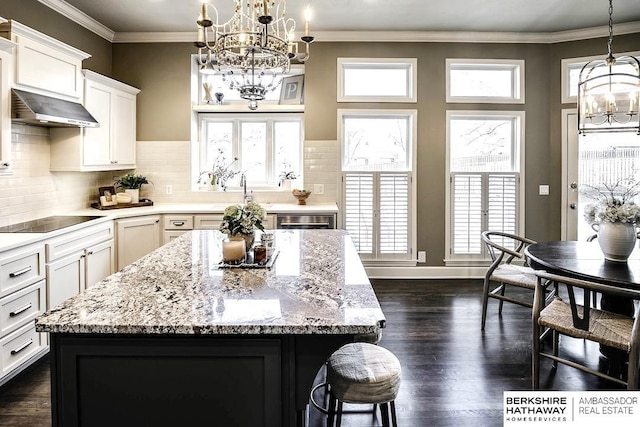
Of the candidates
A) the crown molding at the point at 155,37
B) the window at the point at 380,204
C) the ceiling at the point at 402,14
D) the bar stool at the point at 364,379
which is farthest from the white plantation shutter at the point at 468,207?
the bar stool at the point at 364,379

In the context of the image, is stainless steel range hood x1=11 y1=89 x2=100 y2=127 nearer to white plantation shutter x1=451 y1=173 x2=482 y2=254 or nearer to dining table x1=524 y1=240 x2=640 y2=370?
dining table x1=524 y1=240 x2=640 y2=370

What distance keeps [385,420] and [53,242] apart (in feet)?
8.77

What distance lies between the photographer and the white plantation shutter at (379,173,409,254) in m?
5.32

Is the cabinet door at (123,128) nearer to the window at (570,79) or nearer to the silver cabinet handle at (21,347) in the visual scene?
the silver cabinet handle at (21,347)

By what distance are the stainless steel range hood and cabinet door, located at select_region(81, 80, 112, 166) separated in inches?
9.1

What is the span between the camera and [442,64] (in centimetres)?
532

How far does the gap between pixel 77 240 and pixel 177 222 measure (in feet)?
4.25

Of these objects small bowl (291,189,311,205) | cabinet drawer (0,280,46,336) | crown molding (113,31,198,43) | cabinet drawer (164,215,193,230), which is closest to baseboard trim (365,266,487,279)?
small bowl (291,189,311,205)

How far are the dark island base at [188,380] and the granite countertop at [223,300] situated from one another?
0.26 ft

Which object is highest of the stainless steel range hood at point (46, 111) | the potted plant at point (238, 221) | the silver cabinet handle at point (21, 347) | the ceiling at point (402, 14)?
the ceiling at point (402, 14)

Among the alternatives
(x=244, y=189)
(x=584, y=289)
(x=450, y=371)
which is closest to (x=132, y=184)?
(x=244, y=189)

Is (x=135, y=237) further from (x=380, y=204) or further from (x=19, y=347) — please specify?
(x=380, y=204)

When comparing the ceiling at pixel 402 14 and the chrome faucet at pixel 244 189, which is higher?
the ceiling at pixel 402 14

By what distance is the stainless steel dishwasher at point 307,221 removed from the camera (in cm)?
477
